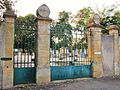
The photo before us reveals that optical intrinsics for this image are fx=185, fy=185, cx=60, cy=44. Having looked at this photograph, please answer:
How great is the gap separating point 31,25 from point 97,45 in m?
4.14

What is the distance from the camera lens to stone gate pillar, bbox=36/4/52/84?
8961 millimetres

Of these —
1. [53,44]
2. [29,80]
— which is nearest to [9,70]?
[29,80]

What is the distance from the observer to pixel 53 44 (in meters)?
9.95

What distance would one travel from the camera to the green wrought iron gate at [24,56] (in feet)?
28.7

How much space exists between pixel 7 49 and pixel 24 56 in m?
1.03

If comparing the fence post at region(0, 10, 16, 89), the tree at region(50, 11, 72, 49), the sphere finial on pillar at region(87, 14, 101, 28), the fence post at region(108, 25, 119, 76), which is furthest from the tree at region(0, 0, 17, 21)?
the fence post at region(108, 25, 119, 76)

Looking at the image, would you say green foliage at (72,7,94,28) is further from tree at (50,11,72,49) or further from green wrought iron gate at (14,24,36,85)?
green wrought iron gate at (14,24,36,85)

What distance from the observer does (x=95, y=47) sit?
1087 centimetres

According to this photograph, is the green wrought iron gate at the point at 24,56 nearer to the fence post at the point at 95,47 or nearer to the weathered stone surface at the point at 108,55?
the fence post at the point at 95,47

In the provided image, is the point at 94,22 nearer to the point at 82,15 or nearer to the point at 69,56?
the point at 69,56

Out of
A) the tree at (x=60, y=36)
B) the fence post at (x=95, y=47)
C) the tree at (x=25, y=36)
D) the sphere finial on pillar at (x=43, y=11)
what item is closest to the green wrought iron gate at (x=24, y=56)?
the tree at (x=25, y=36)

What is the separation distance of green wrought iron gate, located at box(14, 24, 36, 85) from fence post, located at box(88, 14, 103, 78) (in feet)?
11.6

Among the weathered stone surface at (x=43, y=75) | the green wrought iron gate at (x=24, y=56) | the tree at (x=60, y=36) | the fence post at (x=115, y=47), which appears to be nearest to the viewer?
the green wrought iron gate at (x=24, y=56)

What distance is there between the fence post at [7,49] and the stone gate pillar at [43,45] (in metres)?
1.30
